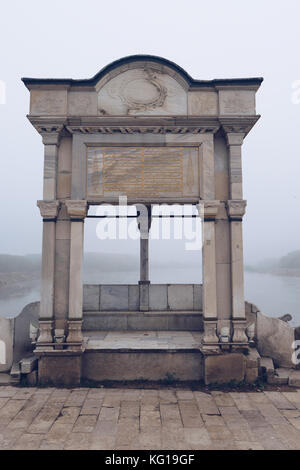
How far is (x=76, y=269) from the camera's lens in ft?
23.5

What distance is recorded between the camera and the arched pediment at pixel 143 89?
7.37 meters

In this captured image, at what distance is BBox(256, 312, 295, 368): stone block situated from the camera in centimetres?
762

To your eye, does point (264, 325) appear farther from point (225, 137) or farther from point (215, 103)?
point (215, 103)

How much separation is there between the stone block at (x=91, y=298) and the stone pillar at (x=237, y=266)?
4.79m

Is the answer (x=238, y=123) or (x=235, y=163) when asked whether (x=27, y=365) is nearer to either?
(x=235, y=163)

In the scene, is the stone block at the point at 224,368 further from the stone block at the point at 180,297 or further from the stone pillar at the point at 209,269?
the stone block at the point at 180,297

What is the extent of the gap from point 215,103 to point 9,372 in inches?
317

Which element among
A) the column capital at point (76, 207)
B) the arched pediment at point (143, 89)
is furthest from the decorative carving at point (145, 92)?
the column capital at point (76, 207)

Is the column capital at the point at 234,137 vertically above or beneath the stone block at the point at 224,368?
above

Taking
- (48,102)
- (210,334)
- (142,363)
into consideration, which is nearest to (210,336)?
(210,334)

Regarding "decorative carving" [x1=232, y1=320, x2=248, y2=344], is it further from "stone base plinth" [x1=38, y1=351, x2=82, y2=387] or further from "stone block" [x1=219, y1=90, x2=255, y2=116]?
"stone block" [x1=219, y1=90, x2=255, y2=116]

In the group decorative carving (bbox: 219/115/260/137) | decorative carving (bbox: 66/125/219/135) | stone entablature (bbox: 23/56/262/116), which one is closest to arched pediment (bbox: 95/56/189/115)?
stone entablature (bbox: 23/56/262/116)

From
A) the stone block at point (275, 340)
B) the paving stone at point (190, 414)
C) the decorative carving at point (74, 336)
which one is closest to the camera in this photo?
the paving stone at point (190, 414)
